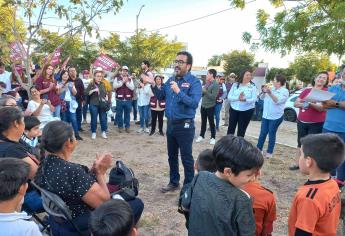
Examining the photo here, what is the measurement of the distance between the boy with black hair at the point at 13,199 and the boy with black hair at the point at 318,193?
1.51 m

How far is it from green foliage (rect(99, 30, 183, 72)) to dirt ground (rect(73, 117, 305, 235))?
56.9 feet

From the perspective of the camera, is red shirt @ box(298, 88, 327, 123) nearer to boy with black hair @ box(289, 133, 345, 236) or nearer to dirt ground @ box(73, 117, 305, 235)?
dirt ground @ box(73, 117, 305, 235)

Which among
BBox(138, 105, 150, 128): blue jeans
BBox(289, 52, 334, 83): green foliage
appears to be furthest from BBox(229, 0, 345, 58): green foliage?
BBox(289, 52, 334, 83): green foliage

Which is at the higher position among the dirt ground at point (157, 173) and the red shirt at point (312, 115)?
the red shirt at point (312, 115)

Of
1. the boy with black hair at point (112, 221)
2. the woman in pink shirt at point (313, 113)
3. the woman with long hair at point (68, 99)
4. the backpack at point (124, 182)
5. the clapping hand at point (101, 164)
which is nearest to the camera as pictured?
the boy with black hair at point (112, 221)

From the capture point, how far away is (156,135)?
9336 mm

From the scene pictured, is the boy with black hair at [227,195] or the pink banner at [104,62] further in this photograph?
the pink banner at [104,62]

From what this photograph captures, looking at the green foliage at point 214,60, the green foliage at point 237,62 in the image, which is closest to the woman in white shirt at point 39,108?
the green foliage at point 237,62

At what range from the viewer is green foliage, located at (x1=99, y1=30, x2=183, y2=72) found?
2672cm

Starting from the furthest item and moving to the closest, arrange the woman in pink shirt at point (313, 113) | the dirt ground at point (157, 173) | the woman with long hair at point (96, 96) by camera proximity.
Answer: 1. the woman with long hair at point (96, 96)
2. the woman in pink shirt at point (313, 113)
3. the dirt ground at point (157, 173)

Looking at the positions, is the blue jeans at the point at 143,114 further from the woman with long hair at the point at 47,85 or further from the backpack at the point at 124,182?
the backpack at the point at 124,182

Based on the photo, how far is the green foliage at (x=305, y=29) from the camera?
716 cm

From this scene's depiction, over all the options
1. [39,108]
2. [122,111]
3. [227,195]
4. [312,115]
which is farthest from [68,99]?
[227,195]

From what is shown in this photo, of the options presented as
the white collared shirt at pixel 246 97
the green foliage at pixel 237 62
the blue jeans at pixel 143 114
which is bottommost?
the blue jeans at pixel 143 114
